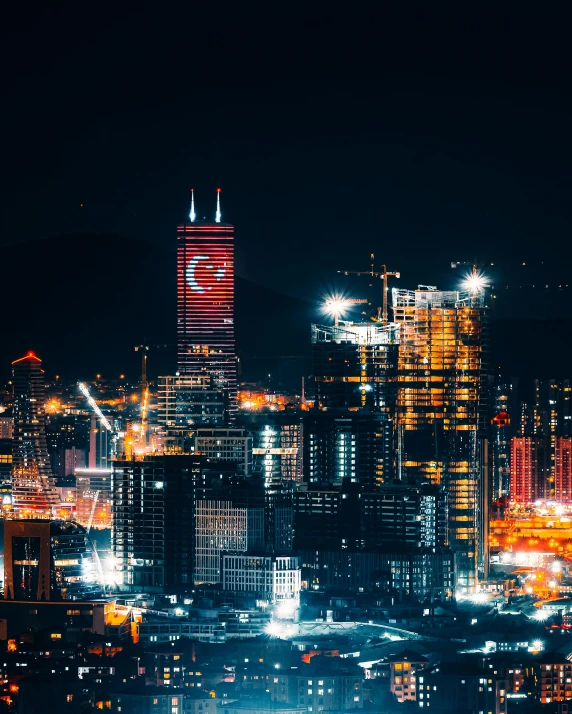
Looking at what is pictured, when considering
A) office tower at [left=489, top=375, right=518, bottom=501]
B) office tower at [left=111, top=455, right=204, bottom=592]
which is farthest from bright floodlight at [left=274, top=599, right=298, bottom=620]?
office tower at [left=489, top=375, right=518, bottom=501]

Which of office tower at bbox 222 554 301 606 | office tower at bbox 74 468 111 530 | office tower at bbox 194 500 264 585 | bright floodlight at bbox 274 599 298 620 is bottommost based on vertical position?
bright floodlight at bbox 274 599 298 620

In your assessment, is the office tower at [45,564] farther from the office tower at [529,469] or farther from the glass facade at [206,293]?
the office tower at [529,469]

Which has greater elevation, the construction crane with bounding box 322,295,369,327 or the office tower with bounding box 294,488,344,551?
the construction crane with bounding box 322,295,369,327

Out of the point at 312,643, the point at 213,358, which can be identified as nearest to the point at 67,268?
the point at 213,358

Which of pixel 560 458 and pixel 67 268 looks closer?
pixel 560 458

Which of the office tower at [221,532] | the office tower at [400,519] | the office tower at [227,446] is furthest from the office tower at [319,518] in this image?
the office tower at [227,446]

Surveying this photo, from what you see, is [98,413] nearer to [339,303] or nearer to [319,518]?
[339,303]

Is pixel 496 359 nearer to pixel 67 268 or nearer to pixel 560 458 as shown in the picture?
pixel 560 458

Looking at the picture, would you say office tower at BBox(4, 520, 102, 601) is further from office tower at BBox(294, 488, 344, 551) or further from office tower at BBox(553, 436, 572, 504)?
office tower at BBox(553, 436, 572, 504)
